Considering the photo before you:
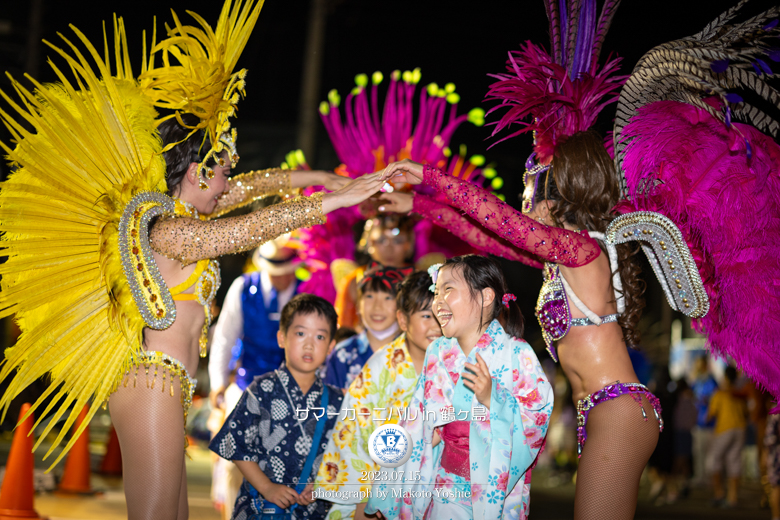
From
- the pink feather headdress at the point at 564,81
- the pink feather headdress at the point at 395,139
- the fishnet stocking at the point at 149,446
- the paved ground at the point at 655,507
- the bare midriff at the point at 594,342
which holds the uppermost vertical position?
the pink feather headdress at the point at 395,139

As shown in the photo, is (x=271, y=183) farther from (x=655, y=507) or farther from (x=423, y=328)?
(x=655, y=507)

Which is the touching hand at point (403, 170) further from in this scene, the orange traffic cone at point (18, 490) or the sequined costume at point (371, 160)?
the orange traffic cone at point (18, 490)

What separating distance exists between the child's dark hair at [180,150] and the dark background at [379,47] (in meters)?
5.06

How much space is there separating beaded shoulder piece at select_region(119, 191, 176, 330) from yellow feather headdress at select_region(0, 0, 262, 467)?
0.03 metres

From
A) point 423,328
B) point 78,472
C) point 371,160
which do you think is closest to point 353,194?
point 423,328

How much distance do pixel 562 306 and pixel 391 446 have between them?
79cm

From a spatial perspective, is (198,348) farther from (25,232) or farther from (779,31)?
(779,31)

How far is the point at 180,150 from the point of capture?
2475 mm

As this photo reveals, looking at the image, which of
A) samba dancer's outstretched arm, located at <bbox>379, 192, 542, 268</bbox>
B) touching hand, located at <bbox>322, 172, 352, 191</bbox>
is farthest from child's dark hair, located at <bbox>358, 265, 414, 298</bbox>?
touching hand, located at <bbox>322, 172, 352, 191</bbox>

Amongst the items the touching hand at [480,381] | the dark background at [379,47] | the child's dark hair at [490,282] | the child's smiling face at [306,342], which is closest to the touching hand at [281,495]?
the child's smiling face at [306,342]

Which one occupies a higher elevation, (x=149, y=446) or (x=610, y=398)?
(x=610, y=398)

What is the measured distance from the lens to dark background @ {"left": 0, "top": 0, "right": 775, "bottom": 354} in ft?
23.3

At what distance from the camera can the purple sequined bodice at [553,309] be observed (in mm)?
2381

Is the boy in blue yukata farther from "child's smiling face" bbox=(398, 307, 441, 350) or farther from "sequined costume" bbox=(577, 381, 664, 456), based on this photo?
"sequined costume" bbox=(577, 381, 664, 456)
